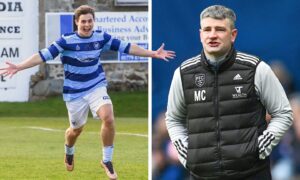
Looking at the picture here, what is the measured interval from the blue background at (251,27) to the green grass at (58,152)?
15.6 ft

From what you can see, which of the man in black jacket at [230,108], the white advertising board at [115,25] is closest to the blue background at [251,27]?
the man in black jacket at [230,108]

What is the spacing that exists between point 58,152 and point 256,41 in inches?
340

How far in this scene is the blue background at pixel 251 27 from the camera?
7516mm

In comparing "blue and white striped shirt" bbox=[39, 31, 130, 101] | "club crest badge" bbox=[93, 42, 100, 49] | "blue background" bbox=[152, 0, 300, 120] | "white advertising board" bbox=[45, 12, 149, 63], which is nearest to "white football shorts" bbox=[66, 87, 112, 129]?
"blue and white striped shirt" bbox=[39, 31, 130, 101]

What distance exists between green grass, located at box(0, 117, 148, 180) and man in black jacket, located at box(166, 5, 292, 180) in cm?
633

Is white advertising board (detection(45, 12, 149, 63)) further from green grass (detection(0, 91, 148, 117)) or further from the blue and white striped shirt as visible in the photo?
the blue and white striped shirt

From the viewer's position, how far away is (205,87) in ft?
19.6

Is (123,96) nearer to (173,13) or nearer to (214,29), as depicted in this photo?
(173,13)

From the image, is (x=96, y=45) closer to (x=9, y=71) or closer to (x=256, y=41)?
(x=9, y=71)

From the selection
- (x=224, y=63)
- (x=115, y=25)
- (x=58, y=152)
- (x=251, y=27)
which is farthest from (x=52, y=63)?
(x=224, y=63)

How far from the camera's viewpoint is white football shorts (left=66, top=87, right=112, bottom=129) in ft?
40.0

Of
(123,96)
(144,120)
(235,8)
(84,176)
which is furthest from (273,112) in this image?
(123,96)

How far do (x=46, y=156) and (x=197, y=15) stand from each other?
7.90 meters

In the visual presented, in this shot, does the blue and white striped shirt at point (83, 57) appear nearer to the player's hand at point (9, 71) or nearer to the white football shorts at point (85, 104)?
the white football shorts at point (85, 104)
